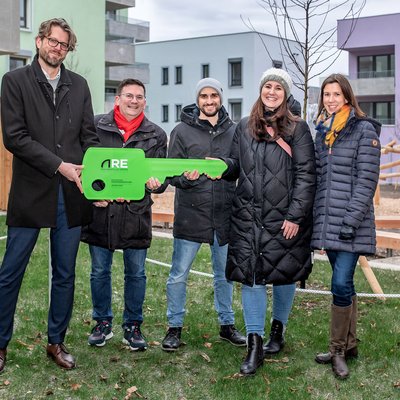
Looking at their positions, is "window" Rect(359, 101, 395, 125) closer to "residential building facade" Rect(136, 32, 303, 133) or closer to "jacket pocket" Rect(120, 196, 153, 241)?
"residential building facade" Rect(136, 32, 303, 133)

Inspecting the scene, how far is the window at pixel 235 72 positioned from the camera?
55.0 metres

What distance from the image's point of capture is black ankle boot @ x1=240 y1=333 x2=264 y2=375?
4.86 meters

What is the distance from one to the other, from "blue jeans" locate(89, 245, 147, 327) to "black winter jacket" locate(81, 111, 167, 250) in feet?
0.44

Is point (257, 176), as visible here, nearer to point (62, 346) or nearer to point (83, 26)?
point (62, 346)

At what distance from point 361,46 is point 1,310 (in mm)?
37323

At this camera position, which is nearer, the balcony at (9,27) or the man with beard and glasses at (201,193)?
the man with beard and glasses at (201,193)

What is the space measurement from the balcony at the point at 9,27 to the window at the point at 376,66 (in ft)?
93.5

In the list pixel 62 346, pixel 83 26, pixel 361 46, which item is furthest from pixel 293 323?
pixel 361 46

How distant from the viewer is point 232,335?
5625 millimetres

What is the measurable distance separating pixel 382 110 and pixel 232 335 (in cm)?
3815

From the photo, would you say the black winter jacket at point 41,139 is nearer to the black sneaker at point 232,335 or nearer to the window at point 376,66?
the black sneaker at point 232,335

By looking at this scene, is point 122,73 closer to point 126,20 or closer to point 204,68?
point 126,20

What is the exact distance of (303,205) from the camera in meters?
4.75

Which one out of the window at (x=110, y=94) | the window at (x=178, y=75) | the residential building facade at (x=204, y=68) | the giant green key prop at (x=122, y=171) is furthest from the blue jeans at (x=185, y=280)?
the window at (x=178, y=75)
